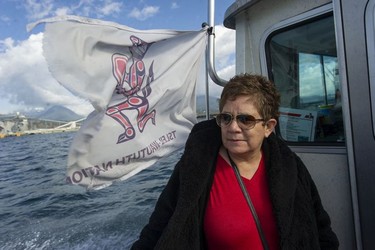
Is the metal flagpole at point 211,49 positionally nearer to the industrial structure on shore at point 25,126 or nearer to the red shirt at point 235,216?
the red shirt at point 235,216

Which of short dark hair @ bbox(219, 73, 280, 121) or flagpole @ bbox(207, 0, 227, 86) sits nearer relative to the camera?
short dark hair @ bbox(219, 73, 280, 121)

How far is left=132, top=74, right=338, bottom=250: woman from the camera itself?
178cm

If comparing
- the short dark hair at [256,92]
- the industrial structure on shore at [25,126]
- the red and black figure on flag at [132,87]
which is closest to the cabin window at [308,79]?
the short dark hair at [256,92]

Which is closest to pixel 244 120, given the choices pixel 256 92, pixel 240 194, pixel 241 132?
pixel 241 132

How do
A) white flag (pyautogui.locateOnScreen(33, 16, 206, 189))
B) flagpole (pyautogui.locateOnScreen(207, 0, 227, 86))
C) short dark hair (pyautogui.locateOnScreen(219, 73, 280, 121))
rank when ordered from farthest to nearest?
flagpole (pyautogui.locateOnScreen(207, 0, 227, 86)) → white flag (pyautogui.locateOnScreen(33, 16, 206, 189)) → short dark hair (pyautogui.locateOnScreen(219, 73, 280, 121))

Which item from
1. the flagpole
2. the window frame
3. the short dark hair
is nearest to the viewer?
the short dark hair

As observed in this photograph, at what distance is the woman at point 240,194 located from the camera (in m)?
1.78

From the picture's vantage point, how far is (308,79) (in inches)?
106

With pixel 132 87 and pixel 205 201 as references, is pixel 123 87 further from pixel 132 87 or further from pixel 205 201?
pixel 205 201

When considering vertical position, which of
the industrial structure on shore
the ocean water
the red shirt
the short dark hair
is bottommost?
the ocean water

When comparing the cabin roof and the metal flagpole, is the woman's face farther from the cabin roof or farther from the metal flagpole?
the cabin roof

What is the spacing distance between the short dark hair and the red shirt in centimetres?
42

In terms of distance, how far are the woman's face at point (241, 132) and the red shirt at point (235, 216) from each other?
0.16m

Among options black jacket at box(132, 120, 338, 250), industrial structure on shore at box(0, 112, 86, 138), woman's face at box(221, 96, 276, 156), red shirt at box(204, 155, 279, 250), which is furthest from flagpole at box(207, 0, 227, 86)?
industrial structure on shore at box(0, 112, 86, 138)
